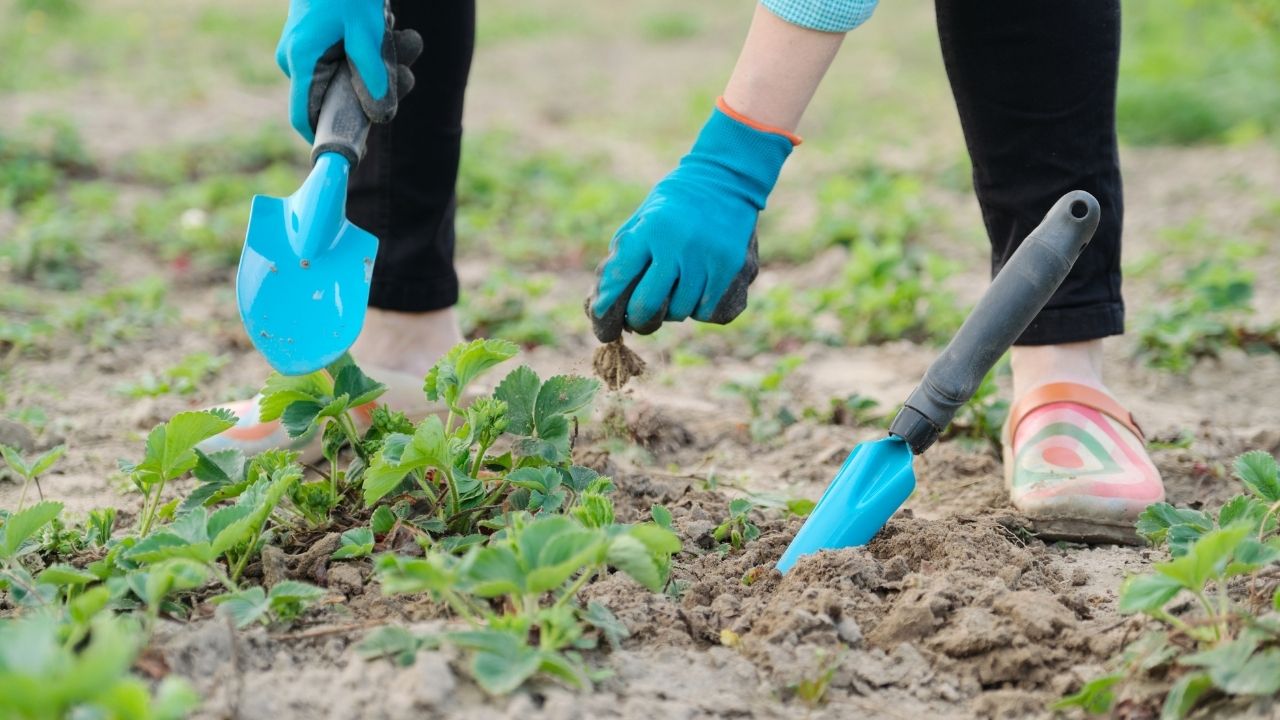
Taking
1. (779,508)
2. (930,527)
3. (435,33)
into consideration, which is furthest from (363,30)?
(930,527)

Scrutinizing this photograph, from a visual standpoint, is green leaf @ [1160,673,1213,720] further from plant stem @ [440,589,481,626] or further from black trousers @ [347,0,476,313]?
black trousers @ [347,0,476,313]

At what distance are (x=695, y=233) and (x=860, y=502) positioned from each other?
46cm

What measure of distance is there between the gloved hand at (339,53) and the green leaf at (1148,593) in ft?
4.30

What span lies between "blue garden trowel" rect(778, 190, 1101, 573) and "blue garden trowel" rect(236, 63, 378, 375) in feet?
2.46

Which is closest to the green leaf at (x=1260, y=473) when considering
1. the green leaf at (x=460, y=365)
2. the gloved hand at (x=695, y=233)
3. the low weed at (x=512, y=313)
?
the gloved hand at (x=695, y=233)

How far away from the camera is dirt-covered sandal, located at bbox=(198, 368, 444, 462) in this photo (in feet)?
7.45

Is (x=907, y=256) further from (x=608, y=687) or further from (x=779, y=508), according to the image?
(x=608, y=687)

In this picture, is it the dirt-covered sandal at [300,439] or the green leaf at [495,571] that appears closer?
the green leaf at [495,571]

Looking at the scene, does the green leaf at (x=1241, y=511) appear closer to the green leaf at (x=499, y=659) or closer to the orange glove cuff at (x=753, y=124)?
the orange glove cuff at (x=753, y=124)

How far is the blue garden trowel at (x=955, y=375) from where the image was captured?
1712 mm

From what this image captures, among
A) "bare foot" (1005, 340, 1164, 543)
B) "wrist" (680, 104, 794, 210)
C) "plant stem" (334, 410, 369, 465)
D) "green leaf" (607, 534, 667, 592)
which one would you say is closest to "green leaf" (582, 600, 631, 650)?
"green leaf" (607, 534, 667, 592)

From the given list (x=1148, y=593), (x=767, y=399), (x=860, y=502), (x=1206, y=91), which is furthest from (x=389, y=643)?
(x=1206, y=91)

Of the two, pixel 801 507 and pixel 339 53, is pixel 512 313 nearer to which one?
pixel 339 53

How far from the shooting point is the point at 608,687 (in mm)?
1378
